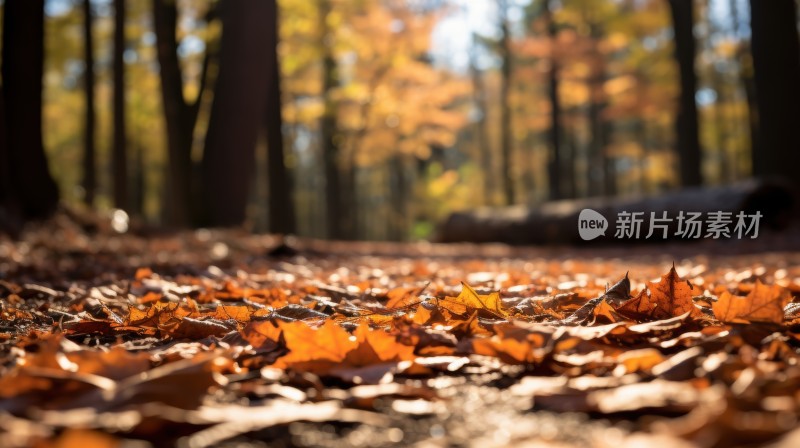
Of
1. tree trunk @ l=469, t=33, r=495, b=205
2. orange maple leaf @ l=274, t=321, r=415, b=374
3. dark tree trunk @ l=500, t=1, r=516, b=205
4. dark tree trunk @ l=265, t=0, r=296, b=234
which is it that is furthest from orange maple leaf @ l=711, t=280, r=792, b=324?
tree trunk @ l=469, t=33, r=495, b=205

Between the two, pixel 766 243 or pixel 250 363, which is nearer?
pixel 250 363

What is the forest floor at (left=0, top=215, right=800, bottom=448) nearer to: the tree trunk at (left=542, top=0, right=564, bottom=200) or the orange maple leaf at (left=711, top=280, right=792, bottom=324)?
the orange maple leaf at (left=711, top=280, right=792, bottom=324)

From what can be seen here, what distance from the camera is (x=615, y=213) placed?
1110 cm

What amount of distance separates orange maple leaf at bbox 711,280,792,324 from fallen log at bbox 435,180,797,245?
7.83 meters

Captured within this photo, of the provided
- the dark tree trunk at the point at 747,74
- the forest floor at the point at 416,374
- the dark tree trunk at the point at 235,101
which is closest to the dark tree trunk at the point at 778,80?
the dark tree trunk at the point at 747,74

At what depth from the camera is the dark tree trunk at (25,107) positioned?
7484 mm

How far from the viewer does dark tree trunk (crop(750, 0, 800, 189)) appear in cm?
959

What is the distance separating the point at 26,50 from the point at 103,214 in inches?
88.8

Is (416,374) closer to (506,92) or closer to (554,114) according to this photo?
(554,114)

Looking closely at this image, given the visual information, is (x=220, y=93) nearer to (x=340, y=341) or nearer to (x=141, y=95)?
(x=340, y=341)

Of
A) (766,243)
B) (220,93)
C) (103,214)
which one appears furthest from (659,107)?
(103,214)

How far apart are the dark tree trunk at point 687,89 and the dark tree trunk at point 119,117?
37.3ft

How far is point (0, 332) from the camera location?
2.01m

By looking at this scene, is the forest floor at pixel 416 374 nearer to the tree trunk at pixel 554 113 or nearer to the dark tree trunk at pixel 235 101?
the dark tree trunk at pixel 235 101
